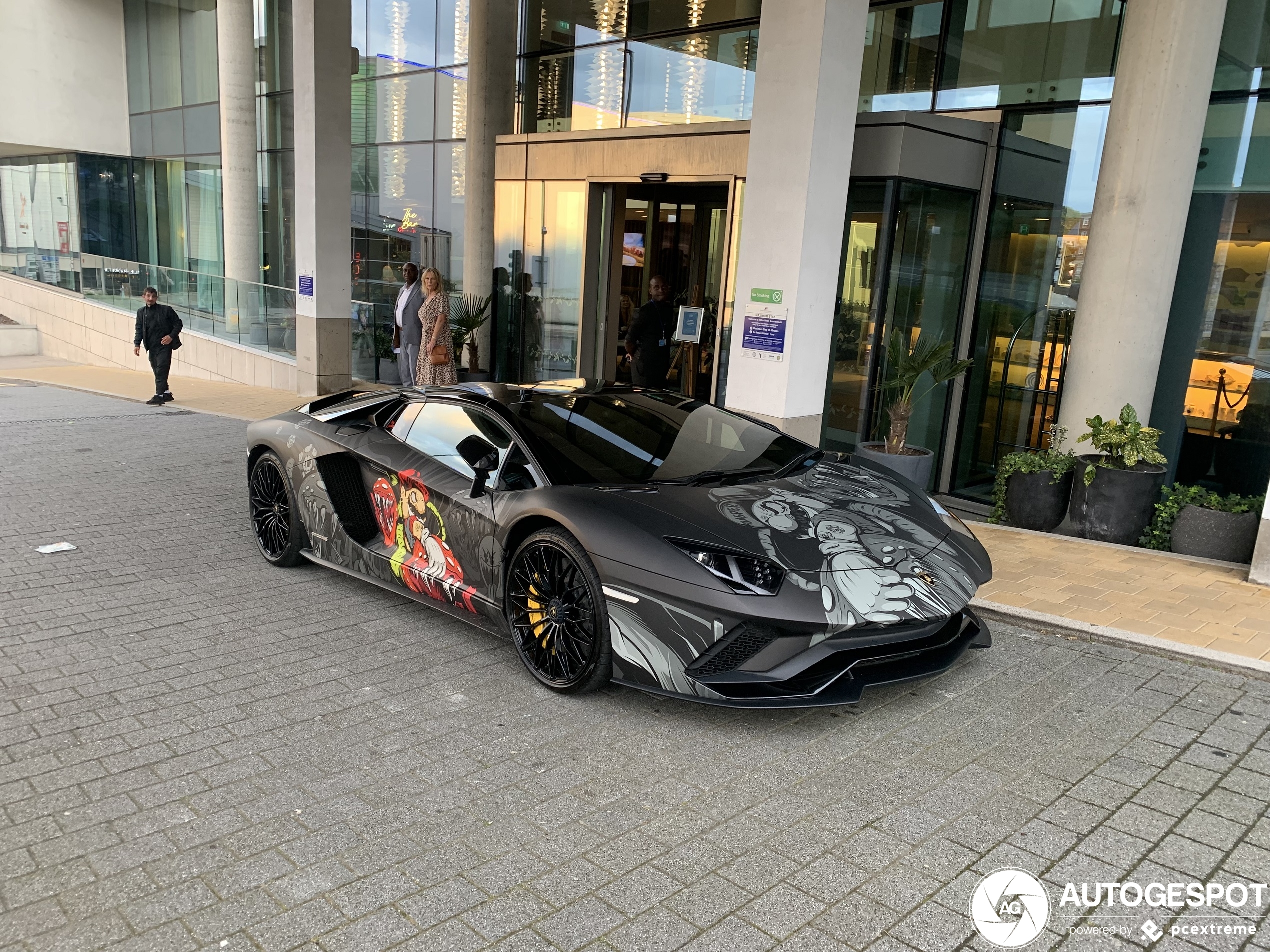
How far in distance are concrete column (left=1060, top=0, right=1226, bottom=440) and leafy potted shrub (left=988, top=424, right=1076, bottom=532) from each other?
0.50 m

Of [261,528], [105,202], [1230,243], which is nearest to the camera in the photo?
[261,528]

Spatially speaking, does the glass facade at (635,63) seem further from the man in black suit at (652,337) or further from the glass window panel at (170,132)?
the glass window panel at (170,132)

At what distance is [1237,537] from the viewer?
23.4 ft

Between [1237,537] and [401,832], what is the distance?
21.4ft

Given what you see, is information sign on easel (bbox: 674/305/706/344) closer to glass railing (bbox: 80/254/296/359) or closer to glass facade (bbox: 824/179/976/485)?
glass facade (bbox: 824/179/976/485)

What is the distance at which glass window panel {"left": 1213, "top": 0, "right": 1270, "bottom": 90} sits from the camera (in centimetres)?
845

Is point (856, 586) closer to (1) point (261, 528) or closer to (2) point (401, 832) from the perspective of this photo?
(2) point (401, 832)

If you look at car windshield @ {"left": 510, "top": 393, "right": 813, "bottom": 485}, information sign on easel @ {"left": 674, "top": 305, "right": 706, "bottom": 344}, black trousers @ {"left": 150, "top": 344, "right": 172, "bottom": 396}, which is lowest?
black trousers @ {"left": 150, "top": 344, "right": 172, "bottom": 396}

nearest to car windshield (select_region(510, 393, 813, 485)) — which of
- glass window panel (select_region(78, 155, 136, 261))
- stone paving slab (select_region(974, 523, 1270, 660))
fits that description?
stone paving slab (select_region(974, 523, 1270, 660))

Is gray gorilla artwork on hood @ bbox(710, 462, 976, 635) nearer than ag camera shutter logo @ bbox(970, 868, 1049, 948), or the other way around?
ag camera shutter logo @ bbox(970, 868, 1049, 948)

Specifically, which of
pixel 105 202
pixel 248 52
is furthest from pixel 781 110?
pixel 105 202

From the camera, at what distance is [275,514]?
643 cm

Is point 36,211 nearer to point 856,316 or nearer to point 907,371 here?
point 856,316

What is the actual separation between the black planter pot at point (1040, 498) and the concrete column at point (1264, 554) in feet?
5.35
